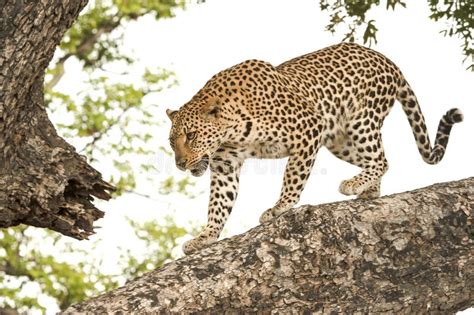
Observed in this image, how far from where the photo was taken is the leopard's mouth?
23.6ft

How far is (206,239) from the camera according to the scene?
7242 mm

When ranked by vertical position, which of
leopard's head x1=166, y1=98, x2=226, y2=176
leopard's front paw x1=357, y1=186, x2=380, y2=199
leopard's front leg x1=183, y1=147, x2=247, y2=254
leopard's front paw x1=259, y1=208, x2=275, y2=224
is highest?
leopard's head x1=166, y1=98, x2=226, y2=176

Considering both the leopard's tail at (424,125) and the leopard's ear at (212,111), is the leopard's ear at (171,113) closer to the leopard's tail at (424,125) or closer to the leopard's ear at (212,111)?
the leopard's ear at (212,111)

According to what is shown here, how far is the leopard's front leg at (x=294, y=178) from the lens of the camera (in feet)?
23.4

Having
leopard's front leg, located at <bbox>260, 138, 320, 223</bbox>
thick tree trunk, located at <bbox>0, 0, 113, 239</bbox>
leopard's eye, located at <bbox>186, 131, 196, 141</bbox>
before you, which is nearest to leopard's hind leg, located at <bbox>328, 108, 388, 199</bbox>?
leopard's front leg, located at <bbox>260, 138, 320, 223</bbox>

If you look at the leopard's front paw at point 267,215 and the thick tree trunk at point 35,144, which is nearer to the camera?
the thick tree trunk at point 35,144

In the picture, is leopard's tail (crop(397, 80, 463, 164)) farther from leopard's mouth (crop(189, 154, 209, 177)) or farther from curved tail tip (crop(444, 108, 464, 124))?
leopard's mouth (crop(189, 154, 209, 177))

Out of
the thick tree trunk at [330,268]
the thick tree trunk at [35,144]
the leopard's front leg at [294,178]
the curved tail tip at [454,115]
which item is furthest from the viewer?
the curved tail tip at [454,115]

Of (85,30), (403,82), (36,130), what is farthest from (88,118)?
(36,130)

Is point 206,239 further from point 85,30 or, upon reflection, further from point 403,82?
point 85,30

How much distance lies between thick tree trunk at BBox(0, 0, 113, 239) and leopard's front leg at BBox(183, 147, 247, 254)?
61.4 inches

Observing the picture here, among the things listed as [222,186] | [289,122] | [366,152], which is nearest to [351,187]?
[366,152]

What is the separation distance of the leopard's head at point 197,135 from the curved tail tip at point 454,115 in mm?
2075

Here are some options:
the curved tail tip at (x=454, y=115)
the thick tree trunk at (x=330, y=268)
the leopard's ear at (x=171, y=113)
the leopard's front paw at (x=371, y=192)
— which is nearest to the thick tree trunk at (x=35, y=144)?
the thick tree trunk at (x=330, y=268)
